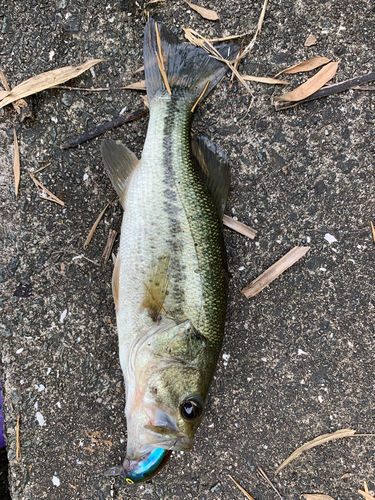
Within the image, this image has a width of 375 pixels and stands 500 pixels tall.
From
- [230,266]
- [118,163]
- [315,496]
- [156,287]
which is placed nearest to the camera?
[156,287]

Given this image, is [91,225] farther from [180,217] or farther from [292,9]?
[292,9]

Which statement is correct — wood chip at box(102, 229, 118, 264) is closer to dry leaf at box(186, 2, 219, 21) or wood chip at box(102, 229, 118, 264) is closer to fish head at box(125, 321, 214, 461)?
fish head at box(125, 321, 214, 461)

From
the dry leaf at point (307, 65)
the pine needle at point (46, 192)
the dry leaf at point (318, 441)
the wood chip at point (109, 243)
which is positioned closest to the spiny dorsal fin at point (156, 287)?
the wood chip at point (109, 243)

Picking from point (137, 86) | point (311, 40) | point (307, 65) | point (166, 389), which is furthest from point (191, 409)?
point (311, 40)

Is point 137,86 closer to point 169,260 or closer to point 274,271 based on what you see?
point 169,260

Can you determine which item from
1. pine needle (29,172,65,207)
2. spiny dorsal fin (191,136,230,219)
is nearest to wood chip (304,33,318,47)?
spiny dorsal fin (191,136,230,219)

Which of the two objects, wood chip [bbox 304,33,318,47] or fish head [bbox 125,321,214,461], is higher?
wood chip [bbox 304,33,318,47]

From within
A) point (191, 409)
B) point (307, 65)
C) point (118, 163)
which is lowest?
point (191, 409)
